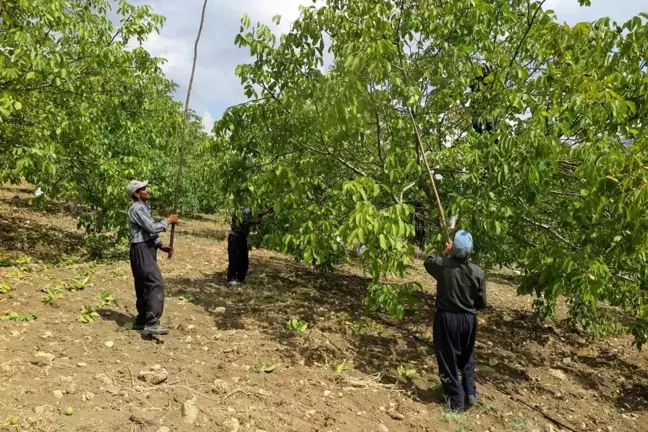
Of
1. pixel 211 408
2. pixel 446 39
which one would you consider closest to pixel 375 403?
pixel 211 408

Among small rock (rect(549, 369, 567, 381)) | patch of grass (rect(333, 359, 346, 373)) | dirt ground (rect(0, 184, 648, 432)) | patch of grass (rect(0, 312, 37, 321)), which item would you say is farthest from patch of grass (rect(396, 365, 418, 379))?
patch of grass (rect(0, 312, 37, 321))

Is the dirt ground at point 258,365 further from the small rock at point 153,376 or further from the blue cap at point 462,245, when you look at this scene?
the blue cap at point 462,245

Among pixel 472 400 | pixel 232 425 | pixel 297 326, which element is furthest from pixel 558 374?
pixel 232 425

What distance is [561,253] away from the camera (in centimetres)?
444

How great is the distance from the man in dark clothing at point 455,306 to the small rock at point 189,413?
215 centimetres

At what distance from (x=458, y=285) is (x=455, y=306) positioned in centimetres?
19

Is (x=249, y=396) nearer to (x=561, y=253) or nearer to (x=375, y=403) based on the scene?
(x=375, y=403)

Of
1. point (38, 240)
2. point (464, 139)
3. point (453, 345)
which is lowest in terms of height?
point (38, 240)

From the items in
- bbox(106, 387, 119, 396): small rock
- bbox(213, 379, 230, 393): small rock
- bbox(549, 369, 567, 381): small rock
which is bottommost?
bbox(106, 387, 119, 396): small rock

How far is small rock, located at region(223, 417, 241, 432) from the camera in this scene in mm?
3676

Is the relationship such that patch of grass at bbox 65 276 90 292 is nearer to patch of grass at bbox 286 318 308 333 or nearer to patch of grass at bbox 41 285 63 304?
patch of grass at bbox 41 285 63 304

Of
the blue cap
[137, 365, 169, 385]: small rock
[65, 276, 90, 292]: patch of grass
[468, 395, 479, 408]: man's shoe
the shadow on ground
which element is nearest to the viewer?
[137, 365, 169, 385]: small rock

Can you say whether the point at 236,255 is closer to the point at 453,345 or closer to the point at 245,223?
the point at 245,223

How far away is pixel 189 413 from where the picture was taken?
3.73m
